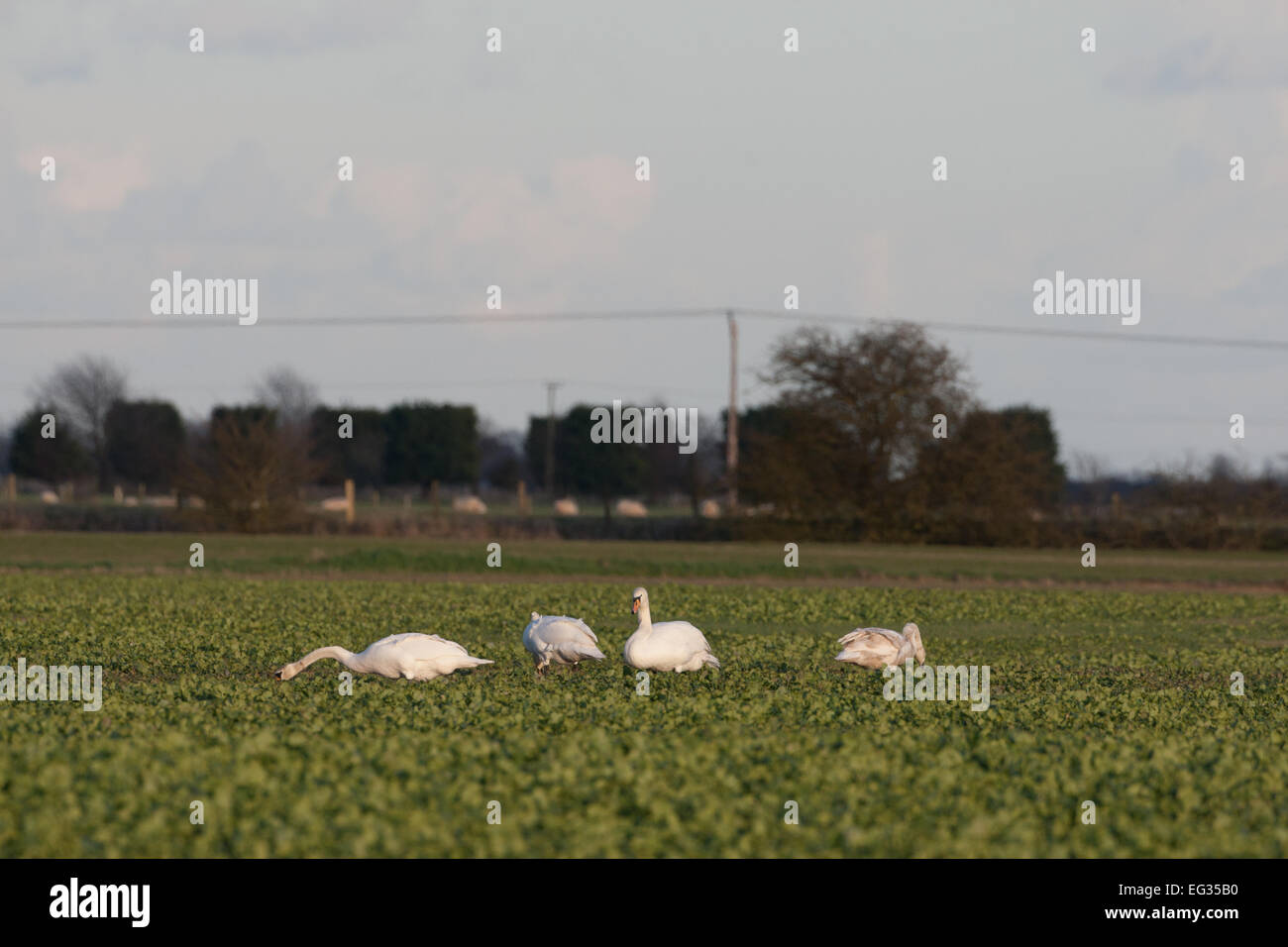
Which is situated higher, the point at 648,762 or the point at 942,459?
the point at 942,459

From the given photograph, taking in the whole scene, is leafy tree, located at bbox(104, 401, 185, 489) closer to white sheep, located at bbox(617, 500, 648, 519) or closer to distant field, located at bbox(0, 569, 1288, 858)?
white sheep, located at bbox(617, 500, 648, 519)

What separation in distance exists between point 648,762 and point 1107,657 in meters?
12.4

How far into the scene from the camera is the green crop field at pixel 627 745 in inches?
359

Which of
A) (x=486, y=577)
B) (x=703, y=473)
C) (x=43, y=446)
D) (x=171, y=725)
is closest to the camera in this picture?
(x=171, y=725)

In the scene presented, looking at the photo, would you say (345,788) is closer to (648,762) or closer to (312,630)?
(648,762)

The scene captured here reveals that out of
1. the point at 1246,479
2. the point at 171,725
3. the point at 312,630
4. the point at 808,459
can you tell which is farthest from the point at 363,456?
the point at 171,725

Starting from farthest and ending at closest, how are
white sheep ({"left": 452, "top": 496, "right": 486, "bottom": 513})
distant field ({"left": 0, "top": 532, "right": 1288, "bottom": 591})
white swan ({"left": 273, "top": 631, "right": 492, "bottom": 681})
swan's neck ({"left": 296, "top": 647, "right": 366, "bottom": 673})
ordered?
white sheep ({"left": 452, "top": 496, "right": 486, "bottom": 513}) → distant field ({"left": 0, "top": 532, "right": 1288, "bottom": 591}) → swan's neck ({"left": 296, "top": 647, "right": 366, "bottom": 673}) → white swan ({"left": 273, "top": 631, "right": 492, "bottom": 681})

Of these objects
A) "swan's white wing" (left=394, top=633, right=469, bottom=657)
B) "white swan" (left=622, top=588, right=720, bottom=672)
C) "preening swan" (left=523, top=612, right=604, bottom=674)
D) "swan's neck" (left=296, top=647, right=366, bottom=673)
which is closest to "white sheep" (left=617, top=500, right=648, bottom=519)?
"preening swan" (left=523, top=612, right=604, bottom=674)

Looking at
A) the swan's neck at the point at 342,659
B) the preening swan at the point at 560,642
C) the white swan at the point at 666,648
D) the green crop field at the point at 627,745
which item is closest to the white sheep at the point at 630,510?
the green crop field at the point at 627,745

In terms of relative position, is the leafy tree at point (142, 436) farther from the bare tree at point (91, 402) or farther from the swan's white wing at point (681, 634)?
the swan's white wing at point (681, 634)

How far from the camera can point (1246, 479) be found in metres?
59.0

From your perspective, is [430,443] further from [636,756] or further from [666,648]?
[636,756]

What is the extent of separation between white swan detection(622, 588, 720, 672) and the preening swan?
0.71 m

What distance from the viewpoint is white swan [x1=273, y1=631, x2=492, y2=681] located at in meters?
16.2
